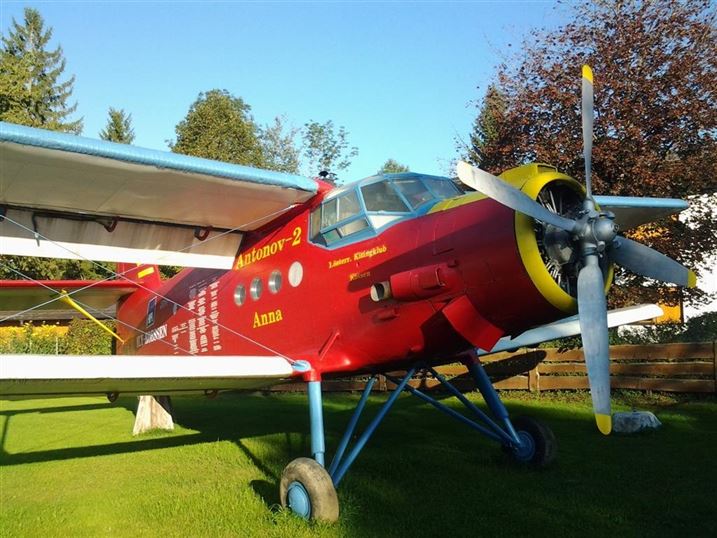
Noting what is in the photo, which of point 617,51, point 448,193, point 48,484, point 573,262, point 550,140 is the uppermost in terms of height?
point 617,51

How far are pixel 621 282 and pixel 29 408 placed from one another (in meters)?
15.0

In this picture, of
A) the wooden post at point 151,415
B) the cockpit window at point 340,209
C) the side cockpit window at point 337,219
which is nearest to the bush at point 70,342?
the wooden post at point 151,415

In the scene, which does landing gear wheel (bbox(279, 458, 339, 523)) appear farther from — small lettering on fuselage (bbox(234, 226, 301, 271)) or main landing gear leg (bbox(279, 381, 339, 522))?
small lettering on fuselage (bbox(234, 226, 301, 271))

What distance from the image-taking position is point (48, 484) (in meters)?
7.27

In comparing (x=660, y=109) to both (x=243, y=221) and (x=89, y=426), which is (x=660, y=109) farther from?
(x=89, y=426)

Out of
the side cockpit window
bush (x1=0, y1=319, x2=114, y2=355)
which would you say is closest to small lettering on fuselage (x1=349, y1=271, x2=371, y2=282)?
the side cockpit window

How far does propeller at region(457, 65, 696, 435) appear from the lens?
15.3 ft

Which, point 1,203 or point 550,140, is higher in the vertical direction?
point 550,140

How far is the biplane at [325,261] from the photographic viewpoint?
509 centimetres

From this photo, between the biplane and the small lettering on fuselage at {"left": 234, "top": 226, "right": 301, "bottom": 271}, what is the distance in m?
0.03

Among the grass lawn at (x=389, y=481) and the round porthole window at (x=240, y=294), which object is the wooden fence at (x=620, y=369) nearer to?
the grass lawn at (x=389, y=481)

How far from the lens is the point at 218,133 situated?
35688 mm

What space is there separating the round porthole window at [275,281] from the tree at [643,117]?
896 cm

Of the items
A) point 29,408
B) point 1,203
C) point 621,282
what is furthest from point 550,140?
point 29,408
